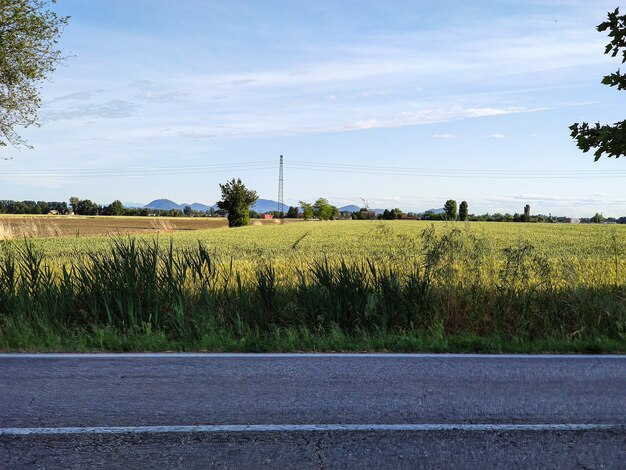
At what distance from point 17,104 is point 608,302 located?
2307cm

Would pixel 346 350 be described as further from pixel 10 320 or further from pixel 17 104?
pixel 17 104

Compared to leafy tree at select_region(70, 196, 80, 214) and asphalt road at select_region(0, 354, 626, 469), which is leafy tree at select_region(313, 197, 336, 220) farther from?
asphalt road at select_region(0, 354, 626, 469)

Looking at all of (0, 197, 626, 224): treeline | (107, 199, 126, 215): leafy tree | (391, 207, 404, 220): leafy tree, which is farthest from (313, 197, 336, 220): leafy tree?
(107, 199, 126, 215): leafy tree

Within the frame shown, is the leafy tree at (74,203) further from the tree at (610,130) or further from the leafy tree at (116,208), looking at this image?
the tree at (610,130)

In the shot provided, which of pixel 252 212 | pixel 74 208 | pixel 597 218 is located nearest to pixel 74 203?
pixel 74 208

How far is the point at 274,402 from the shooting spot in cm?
511

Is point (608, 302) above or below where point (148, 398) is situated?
above

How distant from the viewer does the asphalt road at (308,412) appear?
4090mm

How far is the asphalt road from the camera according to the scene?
4.09m

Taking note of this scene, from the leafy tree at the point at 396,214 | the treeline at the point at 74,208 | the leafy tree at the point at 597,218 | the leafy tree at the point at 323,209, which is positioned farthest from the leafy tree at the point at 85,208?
the leafy tree at the point at 597,218

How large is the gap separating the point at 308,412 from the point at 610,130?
8339 mm

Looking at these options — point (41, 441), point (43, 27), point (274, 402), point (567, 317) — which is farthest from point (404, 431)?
point (43, 27)

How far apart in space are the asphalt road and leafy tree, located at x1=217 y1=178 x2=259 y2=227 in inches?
3431

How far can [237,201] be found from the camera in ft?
306
